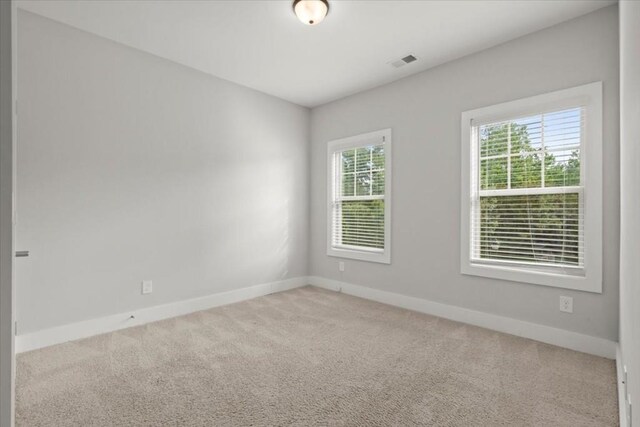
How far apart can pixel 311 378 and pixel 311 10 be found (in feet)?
8.73

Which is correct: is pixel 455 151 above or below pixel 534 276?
above

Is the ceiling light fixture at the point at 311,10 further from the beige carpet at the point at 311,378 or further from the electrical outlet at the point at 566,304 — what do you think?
the electrical outlet at the point at 566,304

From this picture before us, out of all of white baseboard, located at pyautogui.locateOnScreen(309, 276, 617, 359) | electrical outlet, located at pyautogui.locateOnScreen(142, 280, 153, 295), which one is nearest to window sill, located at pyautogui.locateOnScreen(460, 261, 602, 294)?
white baseboard, located at pyautogui.locateOnScreen(309, 276, 617, 359)

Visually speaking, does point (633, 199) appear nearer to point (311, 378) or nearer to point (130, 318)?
point (311, 378)

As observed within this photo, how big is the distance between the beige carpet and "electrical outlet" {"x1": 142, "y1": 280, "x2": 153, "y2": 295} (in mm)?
326

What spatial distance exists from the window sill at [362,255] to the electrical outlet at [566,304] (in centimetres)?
169

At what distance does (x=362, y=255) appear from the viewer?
4.21m

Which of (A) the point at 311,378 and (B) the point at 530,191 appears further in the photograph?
(B) the point at 530,191

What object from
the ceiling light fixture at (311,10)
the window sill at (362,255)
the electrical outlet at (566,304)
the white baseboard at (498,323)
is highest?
the ceiling light fixture at (311,10)

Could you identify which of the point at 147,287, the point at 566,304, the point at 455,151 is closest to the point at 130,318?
the point at 147,287

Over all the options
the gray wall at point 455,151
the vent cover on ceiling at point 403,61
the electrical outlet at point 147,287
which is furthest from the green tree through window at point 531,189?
the electrical outlet at point 147,287

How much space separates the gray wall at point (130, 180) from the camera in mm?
2639

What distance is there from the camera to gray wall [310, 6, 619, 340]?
2.50 meters

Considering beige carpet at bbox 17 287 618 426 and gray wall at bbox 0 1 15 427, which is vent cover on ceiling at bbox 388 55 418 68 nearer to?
beige carpet at bbox 17 287 618 426
